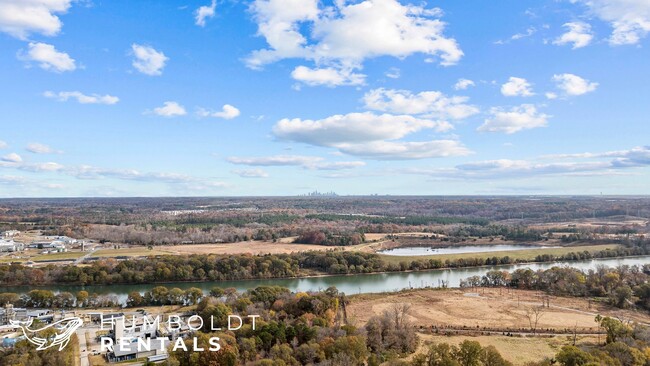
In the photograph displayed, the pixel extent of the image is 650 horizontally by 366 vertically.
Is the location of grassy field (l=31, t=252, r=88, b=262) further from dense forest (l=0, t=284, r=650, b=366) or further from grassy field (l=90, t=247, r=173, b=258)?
dense forest (l=0, t=284, r=650, b=366)

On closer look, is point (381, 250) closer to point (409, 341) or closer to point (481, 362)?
point (409, 341)

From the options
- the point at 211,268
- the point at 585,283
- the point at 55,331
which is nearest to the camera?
the point at 55,331

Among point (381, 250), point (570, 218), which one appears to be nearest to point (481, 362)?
point (381, 250)

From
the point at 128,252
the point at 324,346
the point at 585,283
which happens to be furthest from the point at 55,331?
the point at 128,252

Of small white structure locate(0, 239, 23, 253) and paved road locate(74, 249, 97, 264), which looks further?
small white structure locate(0, 239, 23, 253)

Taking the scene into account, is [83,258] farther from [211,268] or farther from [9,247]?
[211,268]

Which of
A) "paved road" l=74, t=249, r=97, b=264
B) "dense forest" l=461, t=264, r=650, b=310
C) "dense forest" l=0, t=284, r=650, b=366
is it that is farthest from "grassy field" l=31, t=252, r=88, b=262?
"dense forest" l=461, t=264, r=650, b=310

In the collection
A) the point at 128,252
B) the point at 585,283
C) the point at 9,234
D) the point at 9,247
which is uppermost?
the point at 9,234
